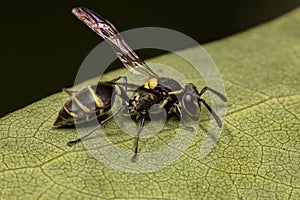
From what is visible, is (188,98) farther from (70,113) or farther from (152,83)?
(70,113)

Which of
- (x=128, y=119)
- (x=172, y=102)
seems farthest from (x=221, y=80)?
(x=128, y=119)

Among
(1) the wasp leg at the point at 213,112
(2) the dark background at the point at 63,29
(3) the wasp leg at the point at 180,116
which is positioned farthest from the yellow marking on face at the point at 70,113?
(2) the dark background at the point at 63,29

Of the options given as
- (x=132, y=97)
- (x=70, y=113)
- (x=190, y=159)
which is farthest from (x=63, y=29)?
(x=190, y=159)

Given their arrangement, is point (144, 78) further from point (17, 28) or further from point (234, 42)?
point (17, 28)

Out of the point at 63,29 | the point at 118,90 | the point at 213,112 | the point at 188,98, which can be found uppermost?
the point at 118,90

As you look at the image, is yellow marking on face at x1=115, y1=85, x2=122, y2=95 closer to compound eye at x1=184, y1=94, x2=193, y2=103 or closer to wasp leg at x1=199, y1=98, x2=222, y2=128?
compound eye at x1=184, y1=94, x2=193, y2=103

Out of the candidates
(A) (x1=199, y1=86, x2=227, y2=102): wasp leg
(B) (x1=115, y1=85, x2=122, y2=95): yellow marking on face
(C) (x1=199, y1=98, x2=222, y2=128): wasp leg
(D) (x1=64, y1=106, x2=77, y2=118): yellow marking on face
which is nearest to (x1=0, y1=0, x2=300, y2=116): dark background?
(B) (x1=115, y1=85, x2=122, y2=95): yellow marking on face

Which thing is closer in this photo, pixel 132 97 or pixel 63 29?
pixel 132 97
